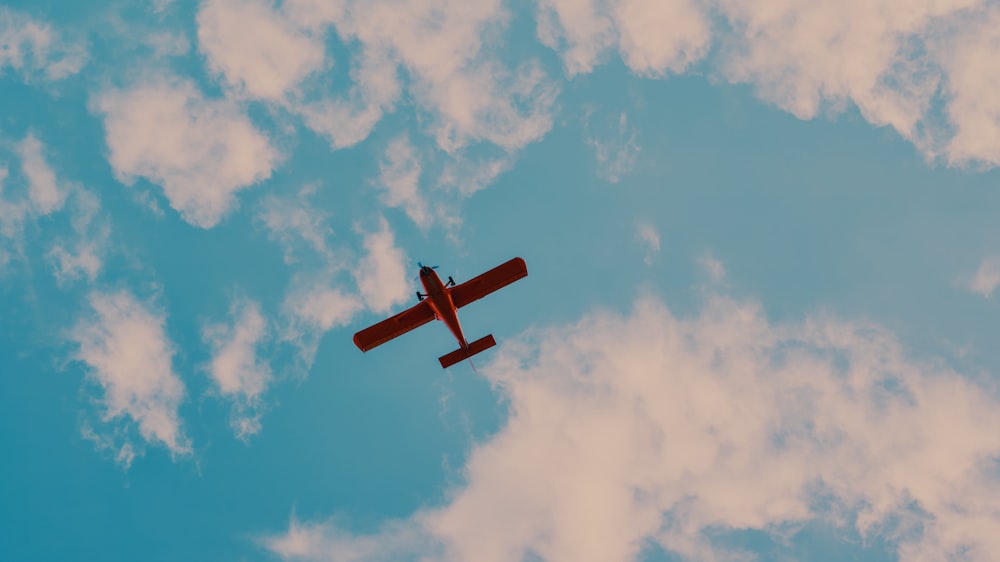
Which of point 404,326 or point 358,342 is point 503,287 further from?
point 358,342

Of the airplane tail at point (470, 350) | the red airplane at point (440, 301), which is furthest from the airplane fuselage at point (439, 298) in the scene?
the airplane tail at point (470, 350)

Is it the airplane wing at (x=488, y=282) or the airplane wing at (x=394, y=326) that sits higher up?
the airplane wing at (x=488, y=282)

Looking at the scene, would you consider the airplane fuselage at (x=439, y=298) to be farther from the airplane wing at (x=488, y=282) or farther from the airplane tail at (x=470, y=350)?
the airplane tail at (x=470, y=350)

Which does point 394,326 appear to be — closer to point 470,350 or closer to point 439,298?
point 439,298

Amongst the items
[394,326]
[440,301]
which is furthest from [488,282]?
[394,326]

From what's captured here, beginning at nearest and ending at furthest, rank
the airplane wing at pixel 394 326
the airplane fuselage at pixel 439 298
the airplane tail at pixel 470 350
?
the airplane fuselage at pixel 439 298, the airplane wing at pixel 394 326, the airplane tail at pixel 470 350

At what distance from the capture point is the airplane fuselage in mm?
45438

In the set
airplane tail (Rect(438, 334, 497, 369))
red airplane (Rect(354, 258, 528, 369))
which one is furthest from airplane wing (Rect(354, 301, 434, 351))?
airplane tail (Rect(438, 334, 497, 369))

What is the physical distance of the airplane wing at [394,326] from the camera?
47500 mm

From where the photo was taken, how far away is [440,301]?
151 ft

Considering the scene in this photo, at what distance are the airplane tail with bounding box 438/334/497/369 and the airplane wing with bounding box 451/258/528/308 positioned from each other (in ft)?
11.8

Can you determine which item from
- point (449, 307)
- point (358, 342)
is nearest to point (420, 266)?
point (449, 307)

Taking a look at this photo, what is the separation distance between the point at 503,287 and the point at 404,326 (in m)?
6.64

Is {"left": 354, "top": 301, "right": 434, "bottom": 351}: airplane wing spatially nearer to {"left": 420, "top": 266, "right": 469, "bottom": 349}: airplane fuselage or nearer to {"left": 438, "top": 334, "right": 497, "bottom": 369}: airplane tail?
{"left": 420, "top": 266, "right": 469, "bottom": 349}: airplane fuselage
